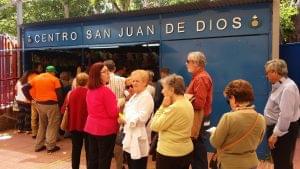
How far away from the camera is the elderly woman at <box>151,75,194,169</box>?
13.3ft

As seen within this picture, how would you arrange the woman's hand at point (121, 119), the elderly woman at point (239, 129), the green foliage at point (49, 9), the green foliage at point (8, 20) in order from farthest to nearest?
1. the green foliage at point (8, 20)
2. the green foliage at point (49, 9)
3. the woman's hand at point (121, 119)
4. the elderly woman at point (239, 129)

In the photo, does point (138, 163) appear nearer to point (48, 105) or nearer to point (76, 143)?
point (76, 143)

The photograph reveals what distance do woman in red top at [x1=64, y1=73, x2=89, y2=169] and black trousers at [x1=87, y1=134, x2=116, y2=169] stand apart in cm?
65

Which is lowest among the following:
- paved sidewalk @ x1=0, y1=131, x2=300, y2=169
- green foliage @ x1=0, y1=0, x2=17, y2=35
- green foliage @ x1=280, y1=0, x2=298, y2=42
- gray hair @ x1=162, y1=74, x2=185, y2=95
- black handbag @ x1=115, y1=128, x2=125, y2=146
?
paved sidewalk @ x1=0, y1=131, x2=300, y2=169

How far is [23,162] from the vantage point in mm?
7473

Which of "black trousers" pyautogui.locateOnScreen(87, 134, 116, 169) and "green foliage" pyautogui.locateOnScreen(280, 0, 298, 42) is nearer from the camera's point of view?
"black trousers" pyautogui.locateOnScreen(87, 134, 116, 169)

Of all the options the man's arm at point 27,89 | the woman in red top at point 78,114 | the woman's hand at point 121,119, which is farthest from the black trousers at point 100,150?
the man's arm at point 27,89

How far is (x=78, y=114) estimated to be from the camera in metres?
5.96

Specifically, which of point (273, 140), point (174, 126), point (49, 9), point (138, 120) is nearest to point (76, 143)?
point (138, 120)

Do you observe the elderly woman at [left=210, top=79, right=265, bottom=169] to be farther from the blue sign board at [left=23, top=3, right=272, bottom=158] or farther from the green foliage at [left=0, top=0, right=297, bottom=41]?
the green foliage at [left=0, top=0, right=297, bottom=41]

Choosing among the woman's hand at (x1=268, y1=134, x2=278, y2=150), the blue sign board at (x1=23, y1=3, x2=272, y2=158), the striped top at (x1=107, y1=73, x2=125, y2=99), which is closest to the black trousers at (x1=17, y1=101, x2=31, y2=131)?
the blue sign board at (x1=23, y1=3, x2=272, y2=158)

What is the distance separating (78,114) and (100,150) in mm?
976

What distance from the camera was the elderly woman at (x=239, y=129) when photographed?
11.4 ft

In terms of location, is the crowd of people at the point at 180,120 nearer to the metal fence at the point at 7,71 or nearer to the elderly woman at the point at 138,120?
the elderly woman at the point at 138,120
